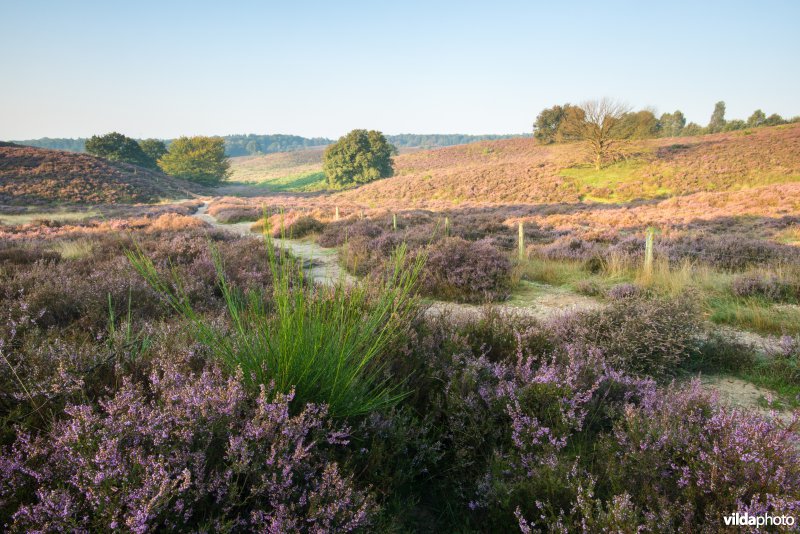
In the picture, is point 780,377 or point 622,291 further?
point 622,291

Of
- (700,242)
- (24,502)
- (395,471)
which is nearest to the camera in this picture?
(24,502)

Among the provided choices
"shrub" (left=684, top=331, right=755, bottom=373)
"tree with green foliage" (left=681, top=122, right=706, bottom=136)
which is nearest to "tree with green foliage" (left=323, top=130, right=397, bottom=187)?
"shrub" (left=684, top=331, right=755, bottom=373)

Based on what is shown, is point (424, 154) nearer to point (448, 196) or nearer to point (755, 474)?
point (448, 196)

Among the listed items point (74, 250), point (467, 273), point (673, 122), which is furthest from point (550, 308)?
point (673, 122)

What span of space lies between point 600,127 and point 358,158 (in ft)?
108

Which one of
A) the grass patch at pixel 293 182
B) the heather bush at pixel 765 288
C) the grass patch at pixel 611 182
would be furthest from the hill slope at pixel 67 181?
the heather bush at pixel 765 288

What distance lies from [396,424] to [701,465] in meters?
1.53

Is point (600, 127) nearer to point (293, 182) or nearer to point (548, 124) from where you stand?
point (548, 124)

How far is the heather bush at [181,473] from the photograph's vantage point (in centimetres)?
138

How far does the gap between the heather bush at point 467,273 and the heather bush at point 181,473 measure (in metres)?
5.38

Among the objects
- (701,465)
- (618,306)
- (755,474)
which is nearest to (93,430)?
(701,465)

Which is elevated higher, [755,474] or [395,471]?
[755,474]

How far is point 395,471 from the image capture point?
2191 mm

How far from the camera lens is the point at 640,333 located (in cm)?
424
